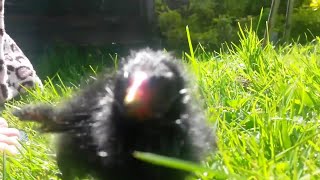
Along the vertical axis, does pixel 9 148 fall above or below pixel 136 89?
below

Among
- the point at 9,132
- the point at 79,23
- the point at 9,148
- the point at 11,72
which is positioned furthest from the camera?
the point at 79,23

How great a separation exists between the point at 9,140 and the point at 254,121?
60 centimetres

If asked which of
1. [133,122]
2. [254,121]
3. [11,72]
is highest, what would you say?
[133,122]

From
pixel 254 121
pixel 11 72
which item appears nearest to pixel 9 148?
pixel 254 121

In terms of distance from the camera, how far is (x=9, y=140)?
1516 millimetres

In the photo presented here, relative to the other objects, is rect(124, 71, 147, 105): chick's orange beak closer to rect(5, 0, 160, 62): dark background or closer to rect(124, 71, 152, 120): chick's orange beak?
rect(124, 71, 152, 120): chick's orange beak

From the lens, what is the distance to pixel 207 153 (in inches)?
38.8

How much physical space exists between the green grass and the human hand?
0.03 metres

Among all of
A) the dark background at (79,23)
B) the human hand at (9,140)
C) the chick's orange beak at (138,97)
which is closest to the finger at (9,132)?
the human hand at (9,140)

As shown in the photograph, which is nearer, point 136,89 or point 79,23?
point 136,89

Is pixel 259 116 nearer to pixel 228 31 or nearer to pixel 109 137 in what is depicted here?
pixel 109 137

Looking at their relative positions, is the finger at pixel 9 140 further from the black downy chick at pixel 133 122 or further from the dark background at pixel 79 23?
the dark background at pixel 79 23

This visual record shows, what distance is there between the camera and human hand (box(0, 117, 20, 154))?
1.45 meters

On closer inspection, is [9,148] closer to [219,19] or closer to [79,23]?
[79,23]
